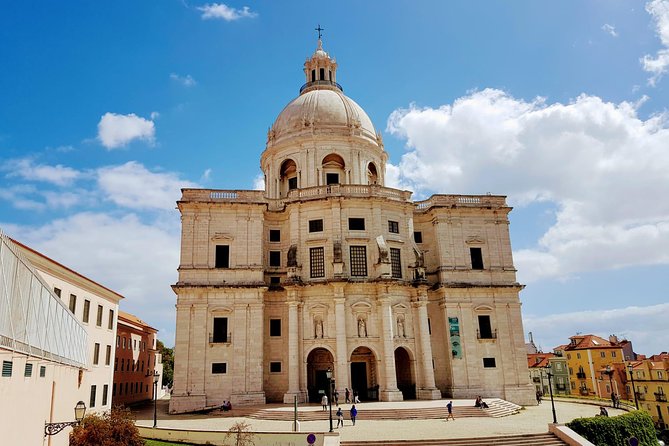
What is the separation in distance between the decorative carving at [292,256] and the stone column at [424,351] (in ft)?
33.1

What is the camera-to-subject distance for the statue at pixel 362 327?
38.1m

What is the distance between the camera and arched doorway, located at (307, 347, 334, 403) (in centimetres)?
4006

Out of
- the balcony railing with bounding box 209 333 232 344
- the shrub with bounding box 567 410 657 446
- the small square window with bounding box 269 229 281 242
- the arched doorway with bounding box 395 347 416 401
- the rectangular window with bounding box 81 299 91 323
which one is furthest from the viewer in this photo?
the small square window with bounding box 269 229 281 242

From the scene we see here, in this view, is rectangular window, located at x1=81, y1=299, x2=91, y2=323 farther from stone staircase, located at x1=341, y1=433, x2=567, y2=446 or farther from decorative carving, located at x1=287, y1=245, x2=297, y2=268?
stone staircase, located at x1=341, y1=433, x2=567, y2=446

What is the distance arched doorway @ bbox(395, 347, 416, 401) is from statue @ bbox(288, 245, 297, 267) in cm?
1079

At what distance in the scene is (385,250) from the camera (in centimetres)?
3941

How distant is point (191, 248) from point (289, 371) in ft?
40.6

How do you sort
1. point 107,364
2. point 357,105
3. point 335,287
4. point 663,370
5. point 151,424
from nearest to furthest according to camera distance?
point 151,424
point 107,364
point 335,287
point 357,105
point 663,370

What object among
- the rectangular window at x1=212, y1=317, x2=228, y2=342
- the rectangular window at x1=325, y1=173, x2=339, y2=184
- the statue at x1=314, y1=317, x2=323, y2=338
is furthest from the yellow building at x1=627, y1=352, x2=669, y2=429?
the rectangular window at x1=212, y1=317, x2=228, y2=342

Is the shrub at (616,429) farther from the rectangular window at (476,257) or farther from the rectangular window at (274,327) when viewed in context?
the rectangular window at (274,327)

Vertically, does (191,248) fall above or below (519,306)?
above

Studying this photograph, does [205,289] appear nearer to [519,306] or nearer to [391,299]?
[391,299]

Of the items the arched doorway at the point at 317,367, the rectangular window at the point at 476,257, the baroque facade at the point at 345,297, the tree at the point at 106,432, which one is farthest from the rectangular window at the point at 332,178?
the tree at the point at 106,432

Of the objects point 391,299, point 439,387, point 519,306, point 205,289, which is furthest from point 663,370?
point 205,289
